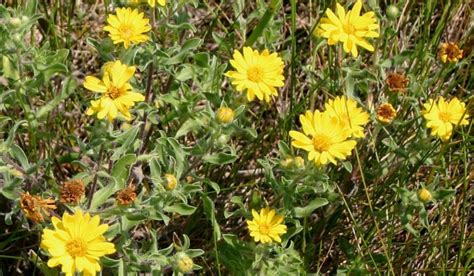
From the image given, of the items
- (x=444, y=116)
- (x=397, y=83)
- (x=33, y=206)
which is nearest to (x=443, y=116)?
(x=444, y=116)

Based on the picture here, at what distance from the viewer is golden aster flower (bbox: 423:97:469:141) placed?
334 cm

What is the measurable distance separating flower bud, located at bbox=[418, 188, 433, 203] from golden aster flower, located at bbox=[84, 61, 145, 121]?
4.34ft

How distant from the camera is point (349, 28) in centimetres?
337

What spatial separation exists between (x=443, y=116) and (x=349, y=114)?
481 mm

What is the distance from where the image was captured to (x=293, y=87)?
3.60 m

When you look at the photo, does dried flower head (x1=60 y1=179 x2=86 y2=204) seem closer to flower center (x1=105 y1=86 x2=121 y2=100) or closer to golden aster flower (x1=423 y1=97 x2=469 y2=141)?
flower center (x1=105 y1=86 x2=121 y2=100)

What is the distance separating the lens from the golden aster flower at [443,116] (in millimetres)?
3342

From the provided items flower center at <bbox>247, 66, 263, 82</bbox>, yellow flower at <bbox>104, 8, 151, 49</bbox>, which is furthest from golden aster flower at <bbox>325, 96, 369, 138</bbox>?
yellow flower at <bbox>104, 8, 151, 49</bbox>

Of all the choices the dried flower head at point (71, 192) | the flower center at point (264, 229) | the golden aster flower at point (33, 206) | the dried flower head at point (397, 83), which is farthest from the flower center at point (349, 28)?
the golden aster flower at point (33, 206)

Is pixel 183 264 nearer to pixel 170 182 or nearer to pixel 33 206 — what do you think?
pixel 170 182

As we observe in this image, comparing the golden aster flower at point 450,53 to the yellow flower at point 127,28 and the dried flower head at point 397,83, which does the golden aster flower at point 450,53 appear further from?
Result: the yellow flower at point 127,28

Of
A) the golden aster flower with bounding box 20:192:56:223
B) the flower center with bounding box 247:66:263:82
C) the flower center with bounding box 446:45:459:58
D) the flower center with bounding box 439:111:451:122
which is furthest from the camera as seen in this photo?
the flower center with bounding box 446:45:459:58

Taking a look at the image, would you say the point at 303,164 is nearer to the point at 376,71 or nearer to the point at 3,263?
the point at 376,71

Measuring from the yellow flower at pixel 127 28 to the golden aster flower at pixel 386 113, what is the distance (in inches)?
42.9
